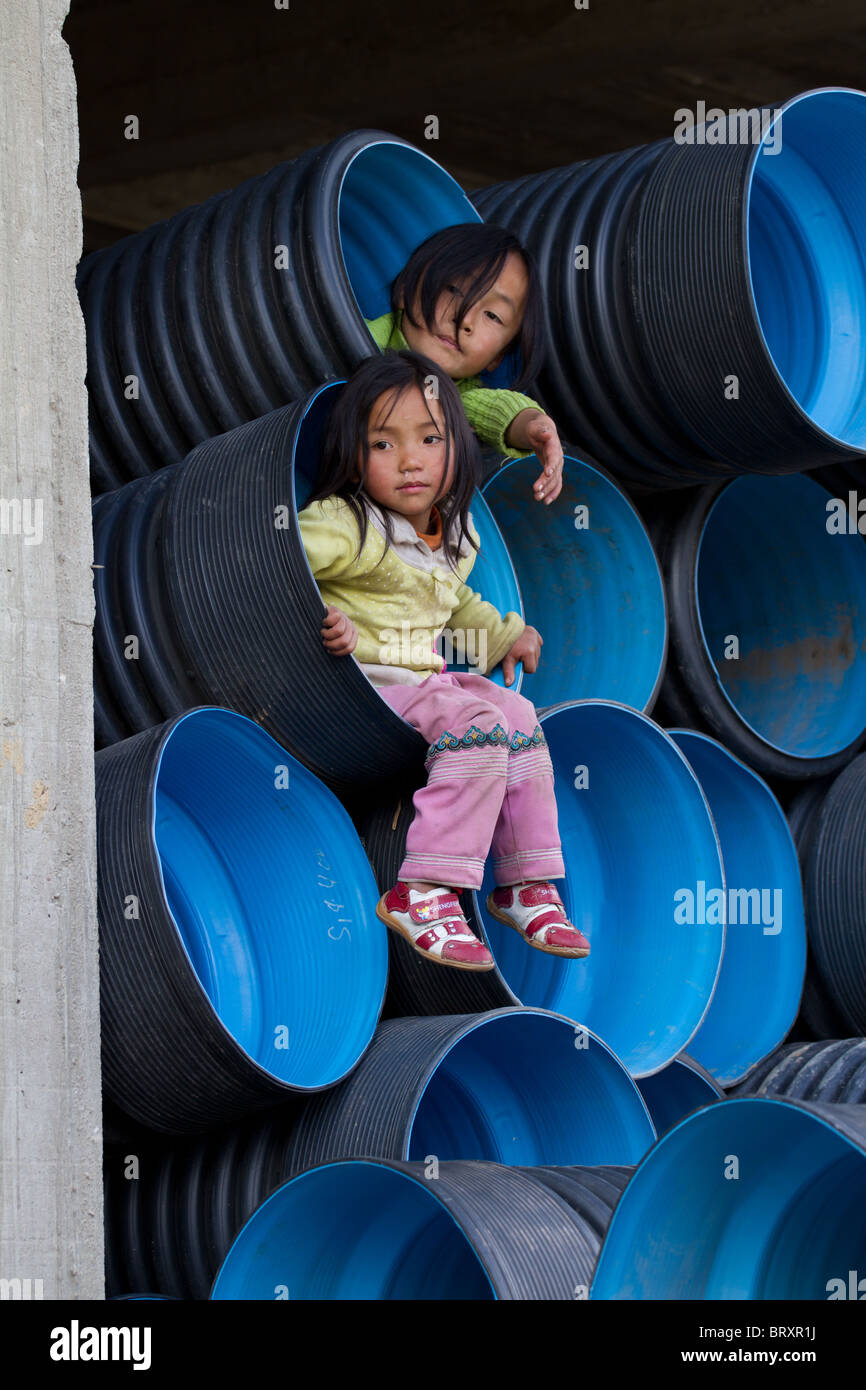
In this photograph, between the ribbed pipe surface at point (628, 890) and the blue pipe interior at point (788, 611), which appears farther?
the blue pipe interior at point (788, 611)

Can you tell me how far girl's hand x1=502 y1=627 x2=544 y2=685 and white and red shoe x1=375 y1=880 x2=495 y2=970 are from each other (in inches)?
28.8

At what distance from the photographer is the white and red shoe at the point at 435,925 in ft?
11.6

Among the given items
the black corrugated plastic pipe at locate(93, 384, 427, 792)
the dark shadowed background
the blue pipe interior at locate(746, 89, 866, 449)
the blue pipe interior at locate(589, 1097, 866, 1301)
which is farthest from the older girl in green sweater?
the dark shadowed background

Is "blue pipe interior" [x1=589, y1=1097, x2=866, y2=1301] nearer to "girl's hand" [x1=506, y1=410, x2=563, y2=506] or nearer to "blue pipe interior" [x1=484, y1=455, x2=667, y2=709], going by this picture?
"girl's hand" [x1=506, y1=410, x2=563, y2=506]

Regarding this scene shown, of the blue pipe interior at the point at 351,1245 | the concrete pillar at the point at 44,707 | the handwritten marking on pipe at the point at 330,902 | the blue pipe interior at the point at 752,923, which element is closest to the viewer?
the concrete pillar at the point at 44,707

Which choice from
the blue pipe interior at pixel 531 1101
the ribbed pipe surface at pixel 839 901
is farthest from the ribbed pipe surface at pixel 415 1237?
the ribbed pipe surface at pixel 839 901

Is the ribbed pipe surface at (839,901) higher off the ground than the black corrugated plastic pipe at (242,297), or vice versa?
the black corrugated plastic pipe at (242,297)

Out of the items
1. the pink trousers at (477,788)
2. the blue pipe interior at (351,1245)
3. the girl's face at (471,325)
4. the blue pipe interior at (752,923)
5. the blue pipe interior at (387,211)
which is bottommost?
the blue pipe interior at (351,1245)

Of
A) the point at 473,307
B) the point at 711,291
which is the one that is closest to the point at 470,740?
the point at 473,307

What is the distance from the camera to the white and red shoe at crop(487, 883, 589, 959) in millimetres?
3727

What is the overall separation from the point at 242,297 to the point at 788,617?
2433 millimetres

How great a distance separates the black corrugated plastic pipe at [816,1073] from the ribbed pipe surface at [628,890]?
386 millimetres

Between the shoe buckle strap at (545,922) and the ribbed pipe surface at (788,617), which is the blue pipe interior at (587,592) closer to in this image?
the ribbed pipe surface at (788,617)

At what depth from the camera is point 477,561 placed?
14.3 feet
